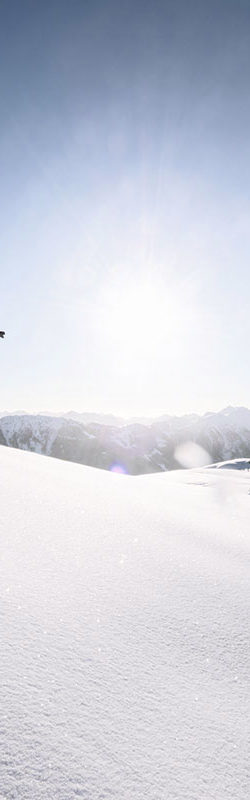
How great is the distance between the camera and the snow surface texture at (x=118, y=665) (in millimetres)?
1133

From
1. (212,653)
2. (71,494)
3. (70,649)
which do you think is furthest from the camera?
(71,494)

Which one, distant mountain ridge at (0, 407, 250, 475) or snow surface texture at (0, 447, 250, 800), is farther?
distant mountain ridge at (0, 407, 250, 475)

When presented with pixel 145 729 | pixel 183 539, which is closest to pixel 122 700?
pixel 145 729

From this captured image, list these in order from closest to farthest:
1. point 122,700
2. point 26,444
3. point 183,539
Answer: point 122,700 < point 183,539 < point 26,444

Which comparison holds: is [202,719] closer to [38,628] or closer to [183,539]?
[38,628]

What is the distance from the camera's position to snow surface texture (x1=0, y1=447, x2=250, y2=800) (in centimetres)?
113

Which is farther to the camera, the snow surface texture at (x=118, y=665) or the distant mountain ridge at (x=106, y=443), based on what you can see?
the distant mountain ridge at (x=106, y=443)

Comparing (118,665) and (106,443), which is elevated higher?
(106,443)

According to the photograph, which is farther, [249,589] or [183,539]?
[183,539]

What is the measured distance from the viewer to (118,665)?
164 cm

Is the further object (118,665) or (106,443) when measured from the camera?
(106,443)

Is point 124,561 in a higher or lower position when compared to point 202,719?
higher

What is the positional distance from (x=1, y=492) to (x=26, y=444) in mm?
188943

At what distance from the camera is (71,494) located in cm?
450
